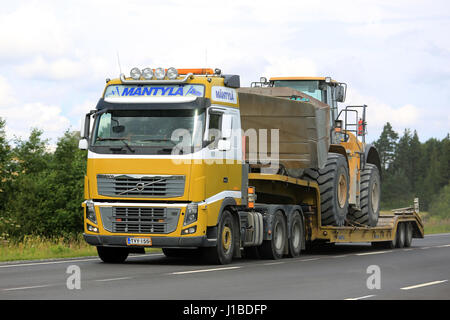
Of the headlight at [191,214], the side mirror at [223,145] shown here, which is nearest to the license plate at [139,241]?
the headlight at [191,214]

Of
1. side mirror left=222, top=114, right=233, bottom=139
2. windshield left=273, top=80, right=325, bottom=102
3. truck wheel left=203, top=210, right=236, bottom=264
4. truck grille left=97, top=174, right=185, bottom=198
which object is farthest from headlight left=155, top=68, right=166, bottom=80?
windshield left=273, top=80, right=325, bottom=102

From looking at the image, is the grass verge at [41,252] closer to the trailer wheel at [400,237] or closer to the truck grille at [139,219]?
the truck grille at [139,219]

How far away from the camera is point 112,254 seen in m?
19.4

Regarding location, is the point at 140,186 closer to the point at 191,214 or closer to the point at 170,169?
the point at 170,169

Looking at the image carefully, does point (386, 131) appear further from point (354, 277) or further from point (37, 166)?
point (354, 277)

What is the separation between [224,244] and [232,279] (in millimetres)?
3891

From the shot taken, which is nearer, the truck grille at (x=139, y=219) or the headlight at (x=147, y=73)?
the truck grille at (x=139, y=219)

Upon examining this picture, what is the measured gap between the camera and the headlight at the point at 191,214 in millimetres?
17750

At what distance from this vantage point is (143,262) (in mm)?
19766

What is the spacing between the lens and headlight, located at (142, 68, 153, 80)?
18.5m

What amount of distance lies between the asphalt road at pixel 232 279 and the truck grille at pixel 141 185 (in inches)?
56.7

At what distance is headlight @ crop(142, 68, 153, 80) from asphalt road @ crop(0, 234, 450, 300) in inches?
150

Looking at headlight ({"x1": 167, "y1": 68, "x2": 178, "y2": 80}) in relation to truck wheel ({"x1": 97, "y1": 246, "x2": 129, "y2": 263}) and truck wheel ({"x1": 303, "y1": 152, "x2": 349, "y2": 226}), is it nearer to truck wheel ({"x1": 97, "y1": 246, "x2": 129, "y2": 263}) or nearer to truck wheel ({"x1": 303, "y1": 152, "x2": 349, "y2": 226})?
truck wheel ({"x1": 97, "y1": 246, "x2": 129, "y2": 263})

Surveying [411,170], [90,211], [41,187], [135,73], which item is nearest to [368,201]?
[135,73]
